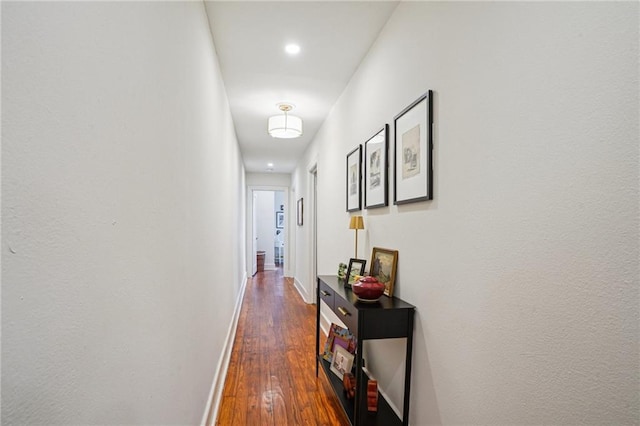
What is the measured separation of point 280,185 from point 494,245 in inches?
259

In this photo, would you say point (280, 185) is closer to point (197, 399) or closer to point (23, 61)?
point (197, 399)

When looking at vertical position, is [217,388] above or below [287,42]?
below

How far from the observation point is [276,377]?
2.61m

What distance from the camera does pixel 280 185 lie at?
7477mm

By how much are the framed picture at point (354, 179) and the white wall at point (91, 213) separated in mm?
1483

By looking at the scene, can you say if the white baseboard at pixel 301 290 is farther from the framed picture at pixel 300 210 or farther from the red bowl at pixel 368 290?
the red bowl at pixel 368 290

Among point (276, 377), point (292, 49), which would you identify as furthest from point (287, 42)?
point (276, 377)

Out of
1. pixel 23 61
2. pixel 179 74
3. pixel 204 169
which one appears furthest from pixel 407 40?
pixel 23 61

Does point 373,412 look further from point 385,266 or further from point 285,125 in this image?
point 285,125

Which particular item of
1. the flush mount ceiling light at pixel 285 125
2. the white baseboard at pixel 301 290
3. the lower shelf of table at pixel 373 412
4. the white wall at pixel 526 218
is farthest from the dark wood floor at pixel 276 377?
the flush mount ceiling light at pixel 285 125

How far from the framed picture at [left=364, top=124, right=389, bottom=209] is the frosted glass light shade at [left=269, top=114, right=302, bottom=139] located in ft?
3.73

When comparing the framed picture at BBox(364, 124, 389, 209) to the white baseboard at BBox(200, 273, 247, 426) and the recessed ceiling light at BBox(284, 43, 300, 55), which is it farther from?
the white baseboard at BBox(200, 273, 247, 426)

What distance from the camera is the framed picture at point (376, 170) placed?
1.98 metres

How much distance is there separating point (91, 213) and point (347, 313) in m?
1.49
